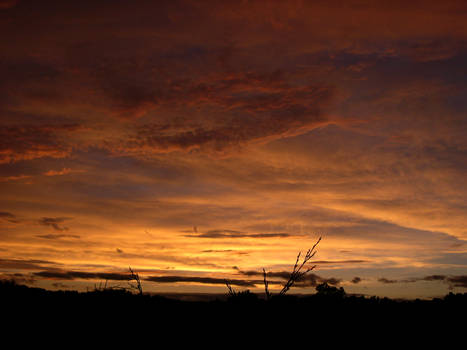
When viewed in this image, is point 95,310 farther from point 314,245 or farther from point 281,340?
point 314,245

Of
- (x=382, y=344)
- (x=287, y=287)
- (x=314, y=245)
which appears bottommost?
(x=382, y=344)

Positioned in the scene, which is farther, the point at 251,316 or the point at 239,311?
the point at 239,311

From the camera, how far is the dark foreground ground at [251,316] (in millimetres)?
12312

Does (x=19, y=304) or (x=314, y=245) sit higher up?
(x=314, y=245)

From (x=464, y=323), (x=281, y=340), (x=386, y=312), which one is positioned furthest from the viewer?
(x=386, y=312)

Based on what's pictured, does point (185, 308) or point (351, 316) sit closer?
point (351, 316)

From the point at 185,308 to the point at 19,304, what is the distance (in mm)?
5729

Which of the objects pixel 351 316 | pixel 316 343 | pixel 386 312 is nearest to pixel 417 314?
pixel 386 312

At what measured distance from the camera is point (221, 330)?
12.1 m

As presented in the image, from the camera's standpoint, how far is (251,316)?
12.5 metres

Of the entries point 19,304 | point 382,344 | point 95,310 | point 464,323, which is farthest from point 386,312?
point 19,304

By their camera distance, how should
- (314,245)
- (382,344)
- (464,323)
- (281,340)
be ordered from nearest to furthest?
(314,245) < (281,340) < (382,344) < (464,323)

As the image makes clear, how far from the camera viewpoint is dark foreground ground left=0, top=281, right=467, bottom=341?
40.4 ft

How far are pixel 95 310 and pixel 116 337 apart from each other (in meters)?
3.52
